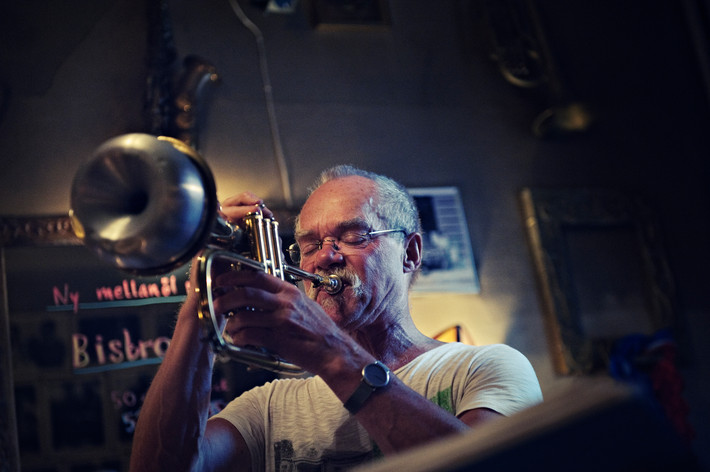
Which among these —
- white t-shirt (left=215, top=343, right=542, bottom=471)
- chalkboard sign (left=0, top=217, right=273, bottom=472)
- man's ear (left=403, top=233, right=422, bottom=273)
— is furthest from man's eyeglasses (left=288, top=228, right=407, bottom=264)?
chalkboard sign (left=0, top=217, right=273, bottom=472)

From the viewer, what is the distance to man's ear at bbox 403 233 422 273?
70.5 inches

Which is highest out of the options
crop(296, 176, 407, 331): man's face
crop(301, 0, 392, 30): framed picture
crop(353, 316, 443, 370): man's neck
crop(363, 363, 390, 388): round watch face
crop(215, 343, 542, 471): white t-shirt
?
crop(301, 0, 392, 30): framed picture

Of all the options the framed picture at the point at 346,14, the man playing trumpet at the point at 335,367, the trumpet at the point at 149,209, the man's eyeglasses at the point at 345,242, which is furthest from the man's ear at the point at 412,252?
the framed picture at the point at 346,14

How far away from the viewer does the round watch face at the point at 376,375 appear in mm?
1169

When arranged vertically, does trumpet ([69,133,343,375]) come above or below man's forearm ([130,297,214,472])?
above

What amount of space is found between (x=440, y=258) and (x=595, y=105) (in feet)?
4.43

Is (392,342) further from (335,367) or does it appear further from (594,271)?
(594,271)

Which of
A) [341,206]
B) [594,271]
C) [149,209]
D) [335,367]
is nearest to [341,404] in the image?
[335,367]

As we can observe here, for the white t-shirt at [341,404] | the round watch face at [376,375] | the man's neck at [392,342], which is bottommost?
the white t-shirt at [341,404]

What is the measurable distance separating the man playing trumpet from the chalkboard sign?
2.48 ft

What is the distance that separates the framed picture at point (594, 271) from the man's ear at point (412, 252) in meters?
1.27

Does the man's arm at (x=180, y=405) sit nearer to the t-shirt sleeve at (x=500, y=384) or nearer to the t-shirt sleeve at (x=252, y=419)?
the t-shirt sleeve at (x=252, y=419)

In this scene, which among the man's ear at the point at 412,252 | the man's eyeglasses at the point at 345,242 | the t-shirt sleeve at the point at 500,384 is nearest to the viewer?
the t-shirt sleeve at the point at 500,384

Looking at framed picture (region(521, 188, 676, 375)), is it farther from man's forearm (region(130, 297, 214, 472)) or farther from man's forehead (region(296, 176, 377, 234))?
man's forearm (region(130, 297, 214, 472))
